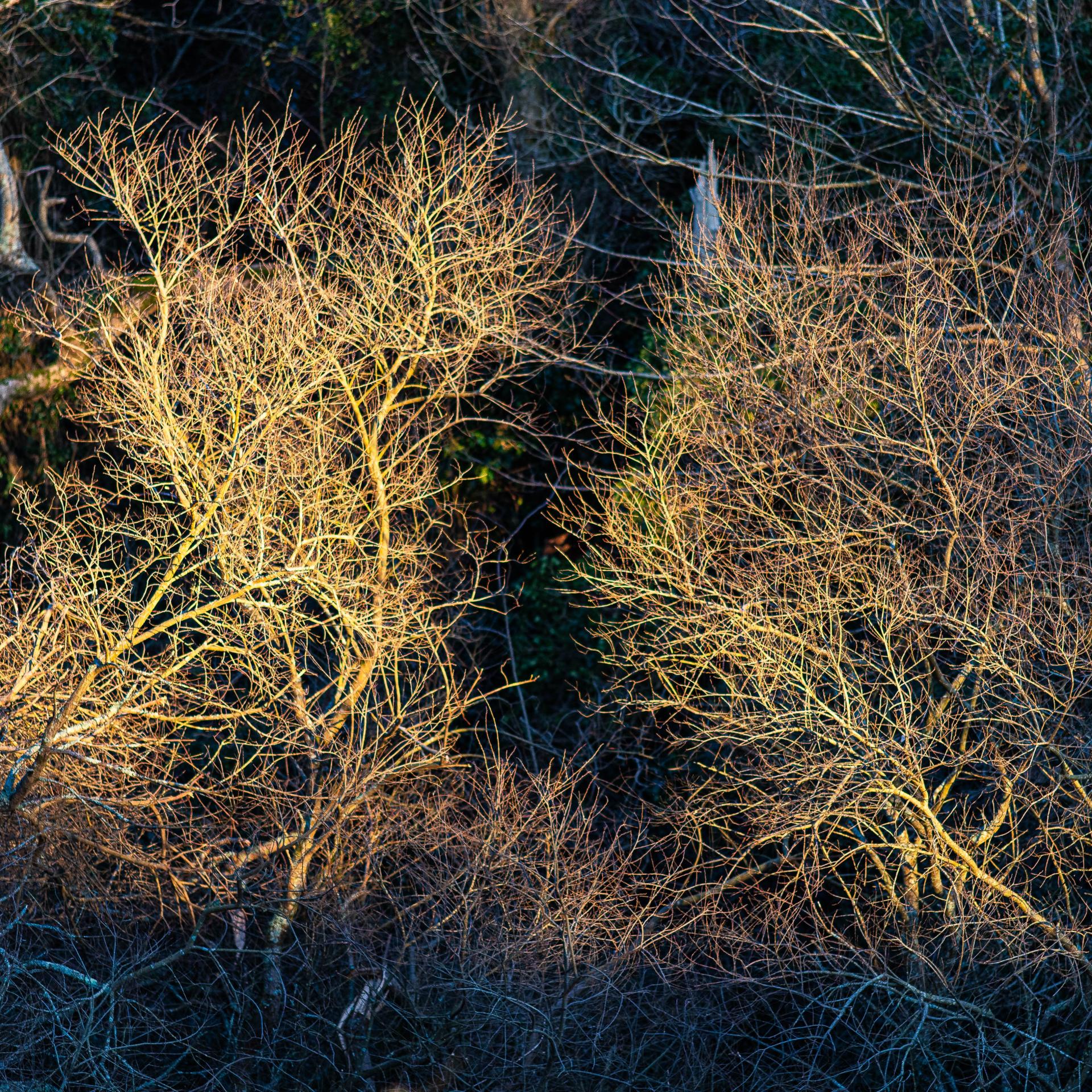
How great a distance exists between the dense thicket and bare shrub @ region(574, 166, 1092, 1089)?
7 centimetres

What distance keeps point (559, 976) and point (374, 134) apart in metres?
11.0

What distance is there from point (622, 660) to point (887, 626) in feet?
9.96

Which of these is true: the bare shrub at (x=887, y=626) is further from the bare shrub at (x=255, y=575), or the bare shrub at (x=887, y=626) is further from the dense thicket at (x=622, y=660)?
the bare shrub at (x=255, y=575)

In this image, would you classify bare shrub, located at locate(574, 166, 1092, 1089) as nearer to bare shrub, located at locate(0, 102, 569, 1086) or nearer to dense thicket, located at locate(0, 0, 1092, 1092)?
dense thicket, located at locate(0, 0, 1092, 1092)

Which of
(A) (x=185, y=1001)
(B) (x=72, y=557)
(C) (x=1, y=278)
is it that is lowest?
(A) (x=185, y=1001)

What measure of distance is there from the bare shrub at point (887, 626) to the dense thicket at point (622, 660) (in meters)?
0.07

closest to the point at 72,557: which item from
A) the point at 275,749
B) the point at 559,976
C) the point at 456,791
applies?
the point at 275,749

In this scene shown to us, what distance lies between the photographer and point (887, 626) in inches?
487

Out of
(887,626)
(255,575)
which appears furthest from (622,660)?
(255,575)

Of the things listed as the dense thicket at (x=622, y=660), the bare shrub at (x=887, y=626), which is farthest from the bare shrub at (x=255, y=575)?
the bare shrub at (x=887, y=626)

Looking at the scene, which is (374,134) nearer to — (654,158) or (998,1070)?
(654,158)

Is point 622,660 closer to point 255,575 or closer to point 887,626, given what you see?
point 887,626

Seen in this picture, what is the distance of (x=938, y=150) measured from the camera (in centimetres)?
1520

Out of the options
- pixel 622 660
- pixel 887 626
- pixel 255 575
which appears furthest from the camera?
pixel 622 660
